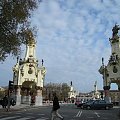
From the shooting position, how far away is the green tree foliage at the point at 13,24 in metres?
21.0

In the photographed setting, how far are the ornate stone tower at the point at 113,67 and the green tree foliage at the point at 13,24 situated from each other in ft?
142

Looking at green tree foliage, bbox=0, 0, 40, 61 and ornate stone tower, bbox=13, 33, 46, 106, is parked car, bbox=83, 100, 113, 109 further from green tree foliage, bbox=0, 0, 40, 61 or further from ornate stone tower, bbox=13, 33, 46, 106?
green tree foliage, bbox=0, 0, 40, 61

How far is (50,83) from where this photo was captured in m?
135

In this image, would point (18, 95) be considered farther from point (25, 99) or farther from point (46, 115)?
point (46, 115)

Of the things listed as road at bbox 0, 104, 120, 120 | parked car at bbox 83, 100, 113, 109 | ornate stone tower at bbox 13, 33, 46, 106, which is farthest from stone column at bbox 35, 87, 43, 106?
→ road at bbox 0, 104, 120, 120

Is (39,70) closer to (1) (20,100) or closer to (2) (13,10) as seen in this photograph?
(1) (20,100)

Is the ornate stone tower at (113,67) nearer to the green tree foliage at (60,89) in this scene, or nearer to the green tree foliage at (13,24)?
the green tree foliage at (13,24)

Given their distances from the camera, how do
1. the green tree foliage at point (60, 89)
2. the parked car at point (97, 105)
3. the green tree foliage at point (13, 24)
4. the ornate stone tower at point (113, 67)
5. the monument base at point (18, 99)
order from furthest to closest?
the green tree foliage at point (60, 89) → the monument base at point (18, 99) → the ornate stone tower at point (113, 67) → the parked car at point (97, 105) → the green tree foliage at point (13, 24)

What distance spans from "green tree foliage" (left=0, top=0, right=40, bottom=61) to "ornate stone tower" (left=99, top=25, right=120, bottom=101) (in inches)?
1710

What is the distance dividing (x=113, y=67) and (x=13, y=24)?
150ft

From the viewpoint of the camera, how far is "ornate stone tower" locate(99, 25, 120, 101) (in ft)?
212

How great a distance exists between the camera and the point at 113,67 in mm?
65250

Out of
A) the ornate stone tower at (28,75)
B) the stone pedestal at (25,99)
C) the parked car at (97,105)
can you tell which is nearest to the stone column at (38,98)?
the ornate stone tower at (28,75)

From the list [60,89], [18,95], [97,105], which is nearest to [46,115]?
[97,105]
